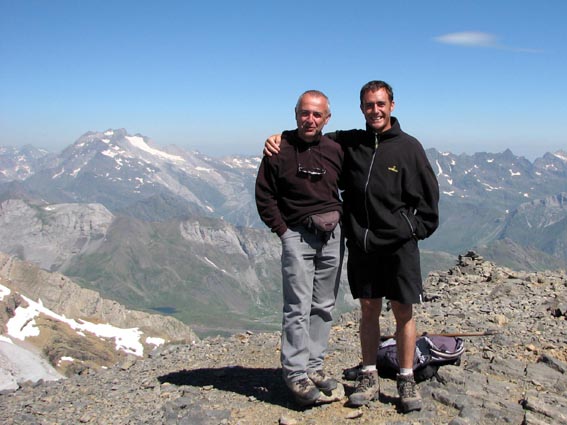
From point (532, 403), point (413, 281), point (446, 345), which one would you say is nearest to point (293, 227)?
point (413, 281)

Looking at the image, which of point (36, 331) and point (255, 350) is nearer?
point (255, 350)

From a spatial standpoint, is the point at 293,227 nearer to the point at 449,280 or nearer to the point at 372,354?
the point at 372,354

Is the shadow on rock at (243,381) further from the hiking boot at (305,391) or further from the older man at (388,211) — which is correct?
→ the older man at (388,211)

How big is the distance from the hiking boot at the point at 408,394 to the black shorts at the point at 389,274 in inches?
54.2

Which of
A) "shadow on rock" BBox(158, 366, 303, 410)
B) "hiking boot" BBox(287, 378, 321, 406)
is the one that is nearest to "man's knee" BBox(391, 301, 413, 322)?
"hiking boot" BBox(287, 378, 321, 406)

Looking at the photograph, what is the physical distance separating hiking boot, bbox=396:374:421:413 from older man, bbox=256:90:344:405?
4.48ft

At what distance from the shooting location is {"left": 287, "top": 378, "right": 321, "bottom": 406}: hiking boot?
9094 millimetres

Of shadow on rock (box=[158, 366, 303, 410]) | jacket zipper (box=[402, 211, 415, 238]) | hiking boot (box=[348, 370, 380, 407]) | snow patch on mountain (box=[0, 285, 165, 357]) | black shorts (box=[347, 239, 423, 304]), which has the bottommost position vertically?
snow patch on mountain (box=[0, 285, 165, 357])

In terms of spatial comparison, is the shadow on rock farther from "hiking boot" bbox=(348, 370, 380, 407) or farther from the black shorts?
the black shorts

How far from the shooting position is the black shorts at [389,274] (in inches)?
345

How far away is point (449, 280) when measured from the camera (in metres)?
24.0

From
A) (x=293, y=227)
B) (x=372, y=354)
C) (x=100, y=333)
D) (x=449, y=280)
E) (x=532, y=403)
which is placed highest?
(x=293, y=227)

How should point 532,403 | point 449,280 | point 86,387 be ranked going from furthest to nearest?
point 449,280 → point 86,387 → point 532,403

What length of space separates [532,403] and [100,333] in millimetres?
196718
